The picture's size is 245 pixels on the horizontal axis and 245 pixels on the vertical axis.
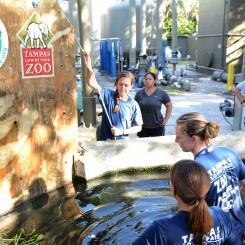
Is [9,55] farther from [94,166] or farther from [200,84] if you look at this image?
[200,84]

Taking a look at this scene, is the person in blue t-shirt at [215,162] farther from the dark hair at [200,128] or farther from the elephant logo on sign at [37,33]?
the elephant logo on sign at [37,33]

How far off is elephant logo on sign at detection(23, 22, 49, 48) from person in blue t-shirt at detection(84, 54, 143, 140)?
0.58 meters

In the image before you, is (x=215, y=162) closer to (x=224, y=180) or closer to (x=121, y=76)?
(x=224, y=180)

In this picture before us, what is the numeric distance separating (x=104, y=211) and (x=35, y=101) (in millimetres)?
1556

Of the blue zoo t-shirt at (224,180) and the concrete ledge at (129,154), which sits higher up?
the blue zoo t-shirt at (224,180)

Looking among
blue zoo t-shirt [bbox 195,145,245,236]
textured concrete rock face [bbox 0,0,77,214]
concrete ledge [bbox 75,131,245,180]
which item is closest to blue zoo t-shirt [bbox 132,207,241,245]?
blue zoo t-shirt [bbox 195,145,245,236]

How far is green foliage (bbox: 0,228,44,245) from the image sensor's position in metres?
3.51

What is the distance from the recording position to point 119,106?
459 centimetres

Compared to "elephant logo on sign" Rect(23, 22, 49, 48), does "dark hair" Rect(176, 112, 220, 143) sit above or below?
below

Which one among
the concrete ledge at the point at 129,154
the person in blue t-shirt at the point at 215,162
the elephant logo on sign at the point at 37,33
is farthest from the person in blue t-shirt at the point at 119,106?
the person in blue t-shirt at the point at 215,162

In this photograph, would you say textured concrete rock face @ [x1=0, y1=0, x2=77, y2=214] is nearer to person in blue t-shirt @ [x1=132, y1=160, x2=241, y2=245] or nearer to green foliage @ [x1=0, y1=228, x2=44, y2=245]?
green foliage @ [x1=0, y1=228, x2=44, y2=245]

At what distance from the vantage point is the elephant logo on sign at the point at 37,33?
4.18m

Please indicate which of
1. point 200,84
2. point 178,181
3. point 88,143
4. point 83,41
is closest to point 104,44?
point 200,84

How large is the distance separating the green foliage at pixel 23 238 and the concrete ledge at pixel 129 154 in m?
1.41
